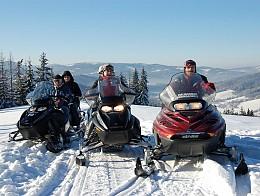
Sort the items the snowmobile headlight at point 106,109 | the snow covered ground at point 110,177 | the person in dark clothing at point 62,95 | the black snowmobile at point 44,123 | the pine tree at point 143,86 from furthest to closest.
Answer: the pine tree at point 143,86 < the person in dark clothing at point 62,95 < the black snowmobile at point 44,123 < the snowmobile headlight at point 106,109 < the snow covered ground at point 110,177

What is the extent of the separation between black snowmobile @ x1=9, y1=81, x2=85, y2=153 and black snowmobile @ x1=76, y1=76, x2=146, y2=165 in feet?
3.46

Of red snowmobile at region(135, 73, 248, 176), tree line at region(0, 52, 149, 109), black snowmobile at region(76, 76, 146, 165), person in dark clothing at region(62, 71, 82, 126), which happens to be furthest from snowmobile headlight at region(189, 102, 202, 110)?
tree line at region(0, 52, 149, 109)

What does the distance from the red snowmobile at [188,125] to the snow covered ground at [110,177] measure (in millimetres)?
279

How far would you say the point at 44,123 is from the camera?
28.5 feet

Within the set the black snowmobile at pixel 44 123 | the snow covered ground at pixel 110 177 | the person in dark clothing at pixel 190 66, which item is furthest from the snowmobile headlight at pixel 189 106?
the black snowmobile at pixel 44 123

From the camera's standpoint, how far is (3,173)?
626 cm

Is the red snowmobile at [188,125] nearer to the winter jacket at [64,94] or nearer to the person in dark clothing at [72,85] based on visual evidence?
the winter jacket at [64,94]

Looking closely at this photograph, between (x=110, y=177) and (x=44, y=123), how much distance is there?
9.99ft

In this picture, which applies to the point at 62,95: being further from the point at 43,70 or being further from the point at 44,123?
the point at 43,70

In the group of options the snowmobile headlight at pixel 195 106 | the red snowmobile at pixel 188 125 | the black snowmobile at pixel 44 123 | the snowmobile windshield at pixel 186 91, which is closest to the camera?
the red snowmobile at pixel 188 125

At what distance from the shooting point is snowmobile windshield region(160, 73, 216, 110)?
6.90 meters

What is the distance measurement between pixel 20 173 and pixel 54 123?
Answer: 257cm

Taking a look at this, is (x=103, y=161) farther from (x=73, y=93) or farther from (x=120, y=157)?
(x=73, y=93)

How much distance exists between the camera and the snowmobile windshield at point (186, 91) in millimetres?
6898
